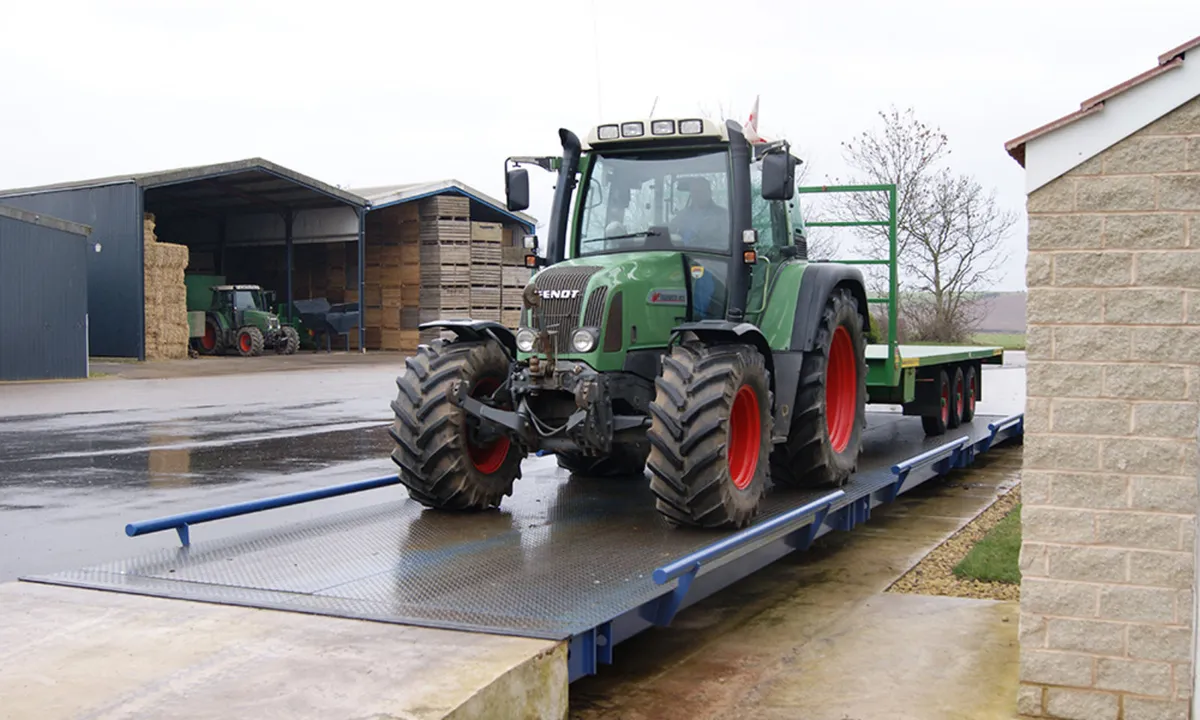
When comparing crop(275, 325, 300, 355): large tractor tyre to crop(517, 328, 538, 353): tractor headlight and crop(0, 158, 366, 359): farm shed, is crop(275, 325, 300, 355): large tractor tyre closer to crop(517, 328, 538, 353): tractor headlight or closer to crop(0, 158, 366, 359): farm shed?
crop(0, 158, 366, 359): farm shed

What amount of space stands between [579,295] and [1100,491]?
10.6 feet

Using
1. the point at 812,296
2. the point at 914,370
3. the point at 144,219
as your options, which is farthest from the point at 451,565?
the point at 144,219

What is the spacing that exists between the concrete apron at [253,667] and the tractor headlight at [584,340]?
2.44 metres

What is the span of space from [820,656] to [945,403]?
711 cm

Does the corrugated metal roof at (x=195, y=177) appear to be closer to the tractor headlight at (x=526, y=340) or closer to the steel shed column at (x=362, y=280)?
the steel shed column at (x=362, y=280)

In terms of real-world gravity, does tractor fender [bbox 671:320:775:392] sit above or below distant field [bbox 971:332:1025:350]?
above

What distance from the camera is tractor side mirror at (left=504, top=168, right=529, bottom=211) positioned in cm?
788

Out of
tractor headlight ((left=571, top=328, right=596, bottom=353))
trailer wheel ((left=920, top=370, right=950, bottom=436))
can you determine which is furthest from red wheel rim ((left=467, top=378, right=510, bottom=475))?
trailer wheel ((left=920, top=370, right=950, bottom=436))

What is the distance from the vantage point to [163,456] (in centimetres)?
1262

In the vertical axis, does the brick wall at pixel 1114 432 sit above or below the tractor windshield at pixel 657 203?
below

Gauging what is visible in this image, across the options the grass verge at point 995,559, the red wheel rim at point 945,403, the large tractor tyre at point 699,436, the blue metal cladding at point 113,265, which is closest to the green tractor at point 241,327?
the blue metal cladding at point 113,265

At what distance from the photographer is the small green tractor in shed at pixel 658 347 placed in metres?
6.73

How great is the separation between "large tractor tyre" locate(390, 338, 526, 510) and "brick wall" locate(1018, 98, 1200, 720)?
3276 millimetres

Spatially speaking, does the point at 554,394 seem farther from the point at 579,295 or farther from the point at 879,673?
the point at 879,673
